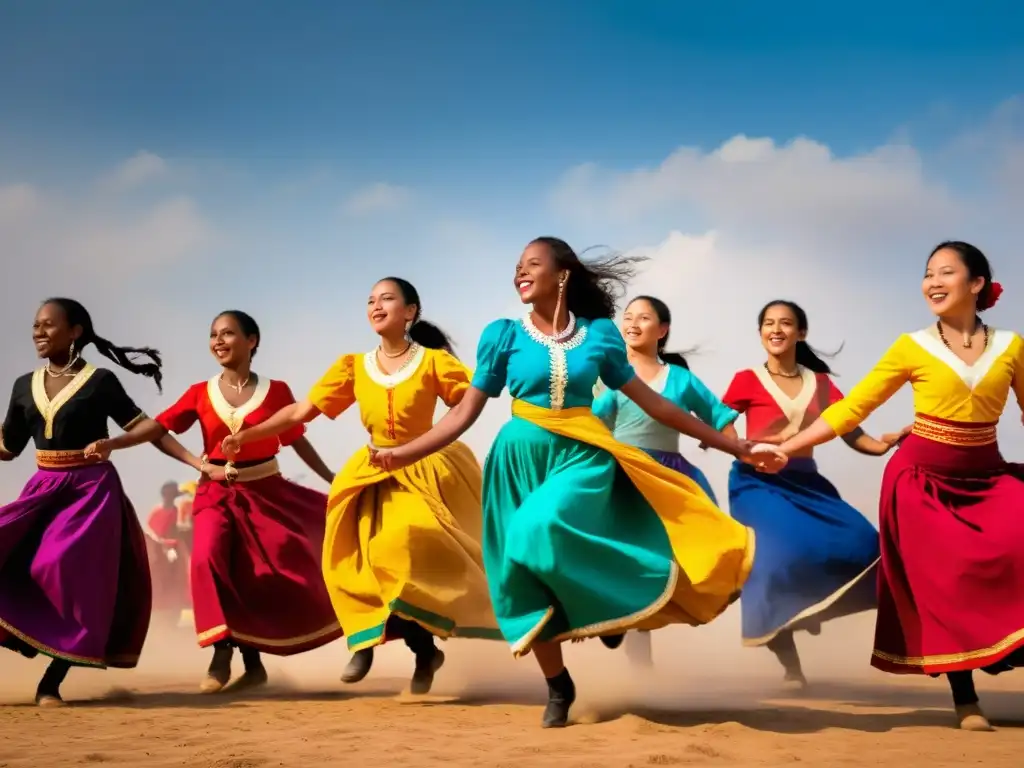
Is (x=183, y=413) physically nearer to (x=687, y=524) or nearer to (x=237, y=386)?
(x=237, y=386)

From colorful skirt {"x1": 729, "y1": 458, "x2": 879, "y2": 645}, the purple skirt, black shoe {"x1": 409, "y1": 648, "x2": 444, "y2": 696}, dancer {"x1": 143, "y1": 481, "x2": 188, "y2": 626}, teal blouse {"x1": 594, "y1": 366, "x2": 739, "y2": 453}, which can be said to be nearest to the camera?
the purple skirt

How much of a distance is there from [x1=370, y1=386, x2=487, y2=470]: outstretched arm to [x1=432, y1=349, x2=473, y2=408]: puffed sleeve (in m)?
1.18

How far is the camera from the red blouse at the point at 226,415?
24.1 feet

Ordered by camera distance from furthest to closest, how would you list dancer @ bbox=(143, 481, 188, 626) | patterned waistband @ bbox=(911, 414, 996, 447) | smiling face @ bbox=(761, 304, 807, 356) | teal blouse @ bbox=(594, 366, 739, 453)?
dancer @ bbox=(143, 481, 188, 626), smiling face @ bbox=(761, 304, 807, 356), teal blouse @ bbox=(594, 366, 739, 453), patterned waistband @ bbox=(911, 414, 996, 447)

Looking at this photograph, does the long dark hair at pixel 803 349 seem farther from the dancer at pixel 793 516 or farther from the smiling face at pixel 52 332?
the smiling face at pixel 52 332

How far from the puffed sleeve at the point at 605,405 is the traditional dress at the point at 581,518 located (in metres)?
1.86

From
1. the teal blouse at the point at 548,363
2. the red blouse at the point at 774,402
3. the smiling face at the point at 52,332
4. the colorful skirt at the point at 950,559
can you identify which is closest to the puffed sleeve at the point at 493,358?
the teal blouse at the point at 548,363

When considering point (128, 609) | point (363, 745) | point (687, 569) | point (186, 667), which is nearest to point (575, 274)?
point (687, 569)

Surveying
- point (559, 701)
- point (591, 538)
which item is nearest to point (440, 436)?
point (591, 538)

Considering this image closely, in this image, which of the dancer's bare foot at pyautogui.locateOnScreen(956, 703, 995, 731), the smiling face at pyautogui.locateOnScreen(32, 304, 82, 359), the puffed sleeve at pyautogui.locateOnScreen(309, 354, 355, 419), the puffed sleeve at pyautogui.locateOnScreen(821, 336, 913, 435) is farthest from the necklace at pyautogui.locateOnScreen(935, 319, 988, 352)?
the smiling face at pyautogui.locateOnScreen(32, 304, 82, 359)

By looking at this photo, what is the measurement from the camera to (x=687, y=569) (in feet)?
17.5

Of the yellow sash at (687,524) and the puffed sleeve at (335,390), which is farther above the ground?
the puffed sleeve at (335,390)

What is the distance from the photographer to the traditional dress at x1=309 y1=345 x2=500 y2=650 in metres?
6.52

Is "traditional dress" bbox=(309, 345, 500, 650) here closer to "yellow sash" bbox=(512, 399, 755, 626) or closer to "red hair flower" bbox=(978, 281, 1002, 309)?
"yellow sash" bbox=(512, 399, 755, 626)
